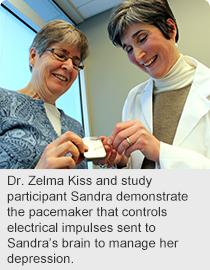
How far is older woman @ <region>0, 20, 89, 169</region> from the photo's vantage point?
36cm

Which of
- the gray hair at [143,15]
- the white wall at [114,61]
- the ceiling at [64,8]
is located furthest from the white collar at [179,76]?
the ceiling at [64,8]

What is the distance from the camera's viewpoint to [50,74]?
0.63 meters

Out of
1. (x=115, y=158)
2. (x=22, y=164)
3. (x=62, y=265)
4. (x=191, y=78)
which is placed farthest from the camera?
(x=191, y=78)

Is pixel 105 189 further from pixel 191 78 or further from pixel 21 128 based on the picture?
pixel 191 78

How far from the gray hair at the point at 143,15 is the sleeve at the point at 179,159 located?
45cm

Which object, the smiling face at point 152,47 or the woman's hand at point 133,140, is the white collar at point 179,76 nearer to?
the smiling face at point 152,47

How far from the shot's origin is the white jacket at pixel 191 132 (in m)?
0.48

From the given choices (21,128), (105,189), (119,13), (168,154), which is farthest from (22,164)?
(119,13)

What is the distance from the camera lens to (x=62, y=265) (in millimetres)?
239

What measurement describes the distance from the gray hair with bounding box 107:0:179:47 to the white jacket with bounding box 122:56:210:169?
18cm

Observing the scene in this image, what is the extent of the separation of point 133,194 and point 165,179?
0.06 meters

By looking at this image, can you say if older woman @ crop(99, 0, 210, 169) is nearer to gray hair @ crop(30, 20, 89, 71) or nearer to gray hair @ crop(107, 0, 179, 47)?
gray hair @ crop(107, 0, 179, 47)

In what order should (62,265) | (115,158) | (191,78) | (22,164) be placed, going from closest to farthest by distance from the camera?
(62,265), (22,164), (115,158), (191,78)

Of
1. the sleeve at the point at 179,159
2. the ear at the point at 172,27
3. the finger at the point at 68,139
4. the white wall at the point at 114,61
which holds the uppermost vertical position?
the white wall at the point at 114,61
